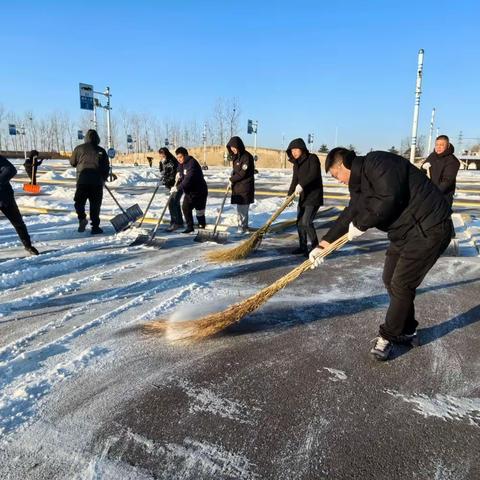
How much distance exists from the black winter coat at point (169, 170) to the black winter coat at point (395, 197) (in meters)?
5.68

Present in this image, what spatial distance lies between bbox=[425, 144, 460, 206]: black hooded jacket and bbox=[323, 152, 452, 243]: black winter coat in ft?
12.8

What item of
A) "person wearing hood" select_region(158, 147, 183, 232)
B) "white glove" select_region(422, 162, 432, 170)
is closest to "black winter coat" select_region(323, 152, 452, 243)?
"white glove" select_region(422, 162, 432, 170)

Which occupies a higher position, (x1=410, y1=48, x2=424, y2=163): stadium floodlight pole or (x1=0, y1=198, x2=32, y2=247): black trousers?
(x1=410, y1=48, x2=424, y2=163): stadium floodlight pole

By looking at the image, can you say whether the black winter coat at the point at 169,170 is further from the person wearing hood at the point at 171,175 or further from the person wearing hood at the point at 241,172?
the person wearing hood at the point at 241,172

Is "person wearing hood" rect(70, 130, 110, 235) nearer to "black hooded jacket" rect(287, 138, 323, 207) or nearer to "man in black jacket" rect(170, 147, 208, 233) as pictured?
"man in black jacket" rect(170, 147, 208, 233)

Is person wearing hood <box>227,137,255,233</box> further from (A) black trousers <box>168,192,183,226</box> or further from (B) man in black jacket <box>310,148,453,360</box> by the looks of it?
(B) man in black jacket <box>310,148,453,360</box>

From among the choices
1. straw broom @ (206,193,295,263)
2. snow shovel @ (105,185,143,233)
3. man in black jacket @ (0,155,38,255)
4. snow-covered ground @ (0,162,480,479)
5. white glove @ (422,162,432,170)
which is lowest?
snow-covered ground @ (0,162,480,479)

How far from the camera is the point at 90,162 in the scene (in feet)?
24.0

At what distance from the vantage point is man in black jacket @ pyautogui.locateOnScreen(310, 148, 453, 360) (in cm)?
298

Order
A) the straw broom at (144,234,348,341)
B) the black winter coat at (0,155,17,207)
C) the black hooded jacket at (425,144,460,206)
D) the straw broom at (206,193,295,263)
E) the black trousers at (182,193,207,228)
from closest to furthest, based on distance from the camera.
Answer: the straw broom at (144,234,348,341) → the black winter coat at (0,155,17,207) → the straw broom at (206,193,295,263) → the black hooded jacket at (425,144,460,206) → the black trousers at (182,193,207,228)

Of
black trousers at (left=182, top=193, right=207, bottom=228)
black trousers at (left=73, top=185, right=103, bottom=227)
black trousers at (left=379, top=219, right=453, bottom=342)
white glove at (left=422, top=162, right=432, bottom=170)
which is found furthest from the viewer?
black trousers at (left=182, top=193, right=207, bottom=228)

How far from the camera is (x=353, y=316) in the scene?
13.5 feet

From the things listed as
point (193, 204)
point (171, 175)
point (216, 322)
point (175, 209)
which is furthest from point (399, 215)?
point (171, 175)

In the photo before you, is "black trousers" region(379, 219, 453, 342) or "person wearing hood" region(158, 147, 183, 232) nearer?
"black trousers" region(379, 219, 453, 342)
